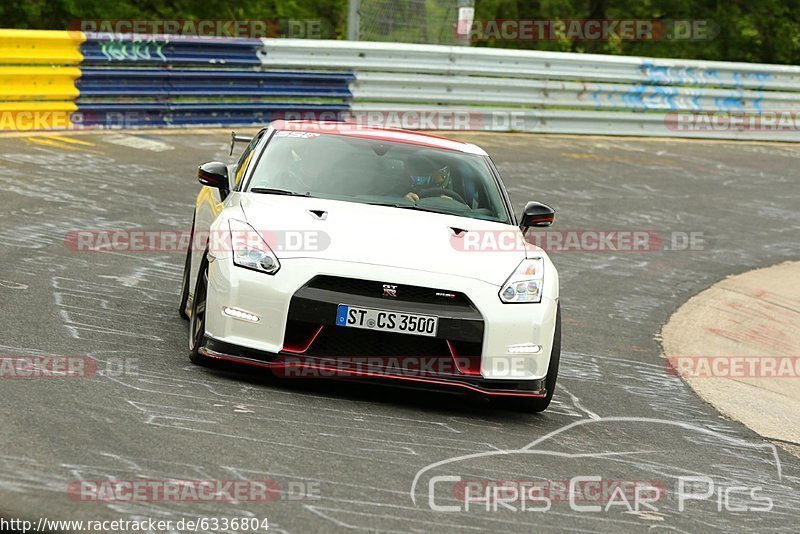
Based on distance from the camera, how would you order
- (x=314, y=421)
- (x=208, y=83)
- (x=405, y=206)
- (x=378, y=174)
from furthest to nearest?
(x=208, y=83)
(x=378, y=174)
(x=405, y=206)
(x=314, y=421)

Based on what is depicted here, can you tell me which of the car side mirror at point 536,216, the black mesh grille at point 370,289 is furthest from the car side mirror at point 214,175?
the car side mirror at point 536,216

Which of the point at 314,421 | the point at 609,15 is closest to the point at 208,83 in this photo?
the point at 314,421

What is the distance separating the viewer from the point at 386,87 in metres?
19.4

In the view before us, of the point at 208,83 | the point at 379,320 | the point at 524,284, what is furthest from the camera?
the point at 208,83

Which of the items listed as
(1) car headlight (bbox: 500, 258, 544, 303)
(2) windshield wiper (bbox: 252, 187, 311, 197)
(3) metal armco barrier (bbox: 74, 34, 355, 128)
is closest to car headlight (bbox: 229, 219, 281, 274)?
(2) windshield wiper (bbox: 252, 187, 311, 197)

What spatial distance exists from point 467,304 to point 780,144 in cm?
1775

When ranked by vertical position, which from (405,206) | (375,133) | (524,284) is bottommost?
(524,284)

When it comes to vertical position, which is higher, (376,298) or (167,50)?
(167,50)

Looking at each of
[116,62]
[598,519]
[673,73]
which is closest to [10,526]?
[598,519]

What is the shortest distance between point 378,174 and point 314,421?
214 centimetres

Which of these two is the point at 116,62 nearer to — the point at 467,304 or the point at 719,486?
the point at 467,304

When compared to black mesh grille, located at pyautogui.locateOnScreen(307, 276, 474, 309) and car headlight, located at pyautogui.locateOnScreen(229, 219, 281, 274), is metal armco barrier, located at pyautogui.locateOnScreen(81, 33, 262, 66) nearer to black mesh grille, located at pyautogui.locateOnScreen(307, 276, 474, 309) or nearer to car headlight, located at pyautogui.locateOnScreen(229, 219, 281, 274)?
car headlight, located at pyautogui.locateOnScreen(229, 219, 281, 274)

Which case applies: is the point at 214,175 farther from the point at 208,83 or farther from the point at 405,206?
the point at 208,83

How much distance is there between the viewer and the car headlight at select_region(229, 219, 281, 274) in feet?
21.0
